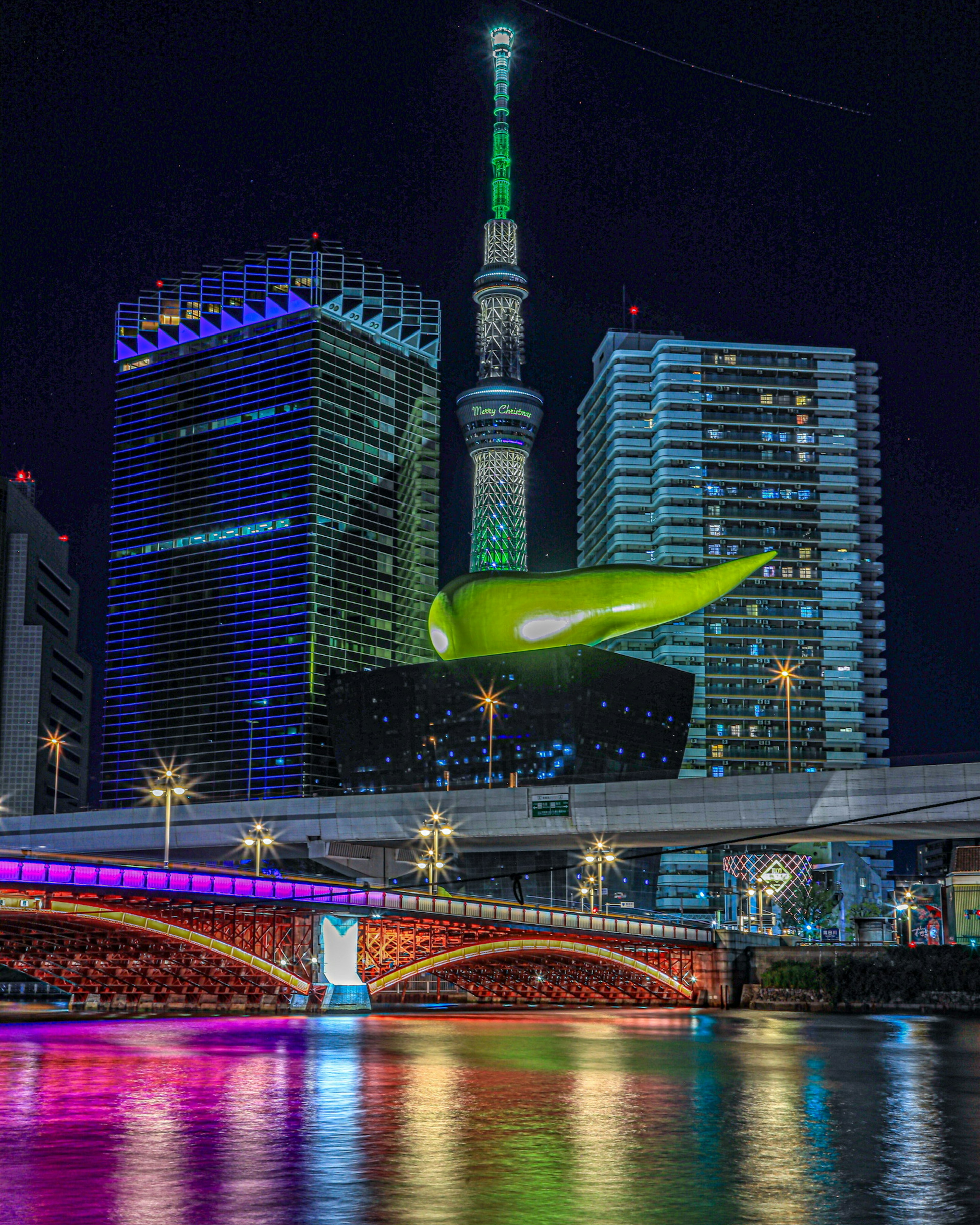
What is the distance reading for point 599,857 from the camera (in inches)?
3415

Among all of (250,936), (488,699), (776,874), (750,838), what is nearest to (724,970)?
(776,874)

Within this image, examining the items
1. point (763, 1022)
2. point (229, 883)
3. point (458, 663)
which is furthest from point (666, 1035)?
point (458, 663)

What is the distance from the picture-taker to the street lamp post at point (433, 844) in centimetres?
8200

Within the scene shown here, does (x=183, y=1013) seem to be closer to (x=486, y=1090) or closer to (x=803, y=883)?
(x=486, y=1090)

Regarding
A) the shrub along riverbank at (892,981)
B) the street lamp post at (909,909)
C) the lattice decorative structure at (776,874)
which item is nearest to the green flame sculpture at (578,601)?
the street lamp post at (909,909)

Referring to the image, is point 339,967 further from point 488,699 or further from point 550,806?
point 488,699

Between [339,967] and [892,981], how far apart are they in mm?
30921

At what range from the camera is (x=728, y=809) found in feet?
298

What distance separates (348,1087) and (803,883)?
78010 millimetres

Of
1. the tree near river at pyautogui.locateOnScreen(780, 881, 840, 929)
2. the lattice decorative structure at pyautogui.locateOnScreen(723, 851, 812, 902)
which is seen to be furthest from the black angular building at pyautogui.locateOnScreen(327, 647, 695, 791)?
the lattice decorative structure at pyautogui.locateOnScreen(723, 851, 812, 902)

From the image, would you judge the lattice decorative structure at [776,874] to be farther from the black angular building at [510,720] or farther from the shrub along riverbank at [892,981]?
the black angular building at [510,720]

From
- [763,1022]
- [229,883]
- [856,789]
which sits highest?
[856,789]

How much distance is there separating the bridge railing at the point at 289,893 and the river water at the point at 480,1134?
1142 centimetres

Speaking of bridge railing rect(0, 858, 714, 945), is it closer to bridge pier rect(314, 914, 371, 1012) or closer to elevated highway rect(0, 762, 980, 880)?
bridge pier rect(314, 914, 371, 1012)
